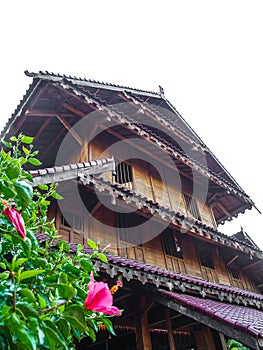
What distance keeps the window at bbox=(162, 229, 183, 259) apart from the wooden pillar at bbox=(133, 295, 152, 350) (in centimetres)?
271

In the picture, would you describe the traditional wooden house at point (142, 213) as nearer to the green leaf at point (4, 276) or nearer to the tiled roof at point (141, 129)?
the tiled roof at point (141, 129)

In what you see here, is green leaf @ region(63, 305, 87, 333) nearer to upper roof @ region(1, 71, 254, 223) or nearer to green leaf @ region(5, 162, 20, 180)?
green leaf @ region(5, 162, 20, 180)

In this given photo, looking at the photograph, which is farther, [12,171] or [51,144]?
[51,144]

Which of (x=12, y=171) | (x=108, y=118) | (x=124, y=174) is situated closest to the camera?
(x=12, y=171)

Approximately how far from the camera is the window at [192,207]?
34.4 ft

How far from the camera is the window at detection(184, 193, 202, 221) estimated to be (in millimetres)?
10484

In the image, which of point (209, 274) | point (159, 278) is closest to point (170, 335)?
point (159, 278)

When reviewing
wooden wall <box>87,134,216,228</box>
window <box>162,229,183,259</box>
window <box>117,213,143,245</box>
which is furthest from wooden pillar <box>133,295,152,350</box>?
wooden wall <box>87,134,216,228</box>

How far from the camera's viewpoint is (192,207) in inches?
425

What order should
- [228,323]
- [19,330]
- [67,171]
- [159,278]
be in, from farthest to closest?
[159,278] → [67,171] → [228,323] → [19,330]

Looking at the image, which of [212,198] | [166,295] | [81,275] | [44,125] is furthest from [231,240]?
[81,275]

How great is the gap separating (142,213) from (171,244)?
1.82 m

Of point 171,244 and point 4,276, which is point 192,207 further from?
point 4,276

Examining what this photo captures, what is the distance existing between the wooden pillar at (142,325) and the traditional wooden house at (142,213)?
0.06 ft
